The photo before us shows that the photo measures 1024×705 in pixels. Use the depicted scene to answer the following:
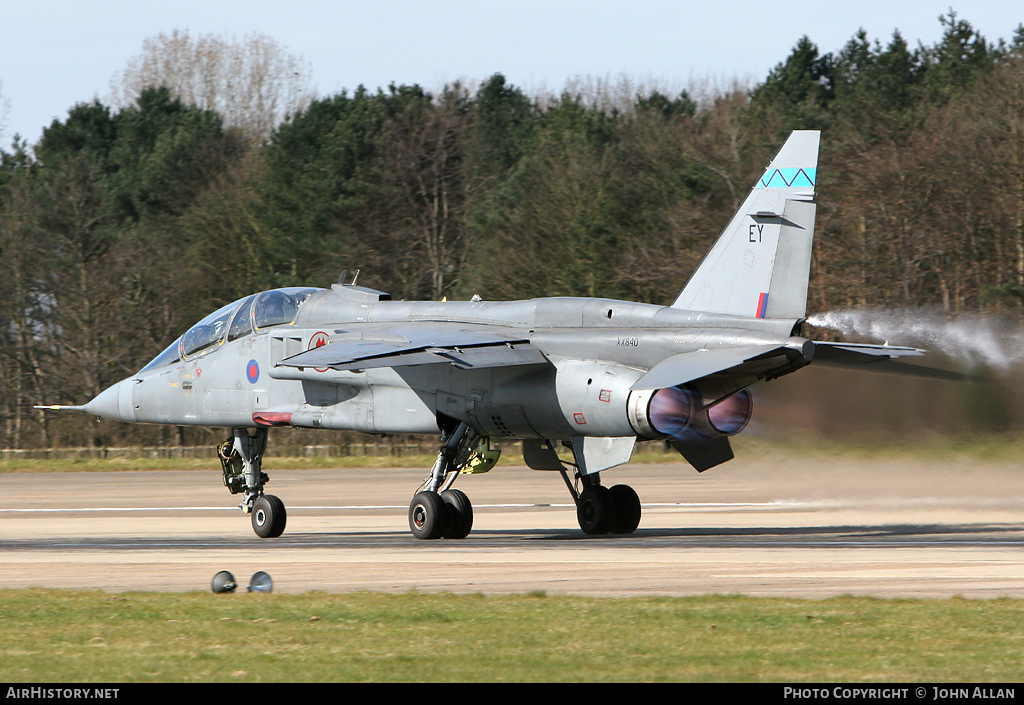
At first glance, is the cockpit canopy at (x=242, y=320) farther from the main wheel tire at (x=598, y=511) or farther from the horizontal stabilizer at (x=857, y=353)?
the horizontal stabilizer at (x=857, y=353)

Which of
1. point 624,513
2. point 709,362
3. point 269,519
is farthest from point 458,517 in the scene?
point 709,362

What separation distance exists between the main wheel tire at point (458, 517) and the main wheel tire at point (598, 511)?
77.3 inches

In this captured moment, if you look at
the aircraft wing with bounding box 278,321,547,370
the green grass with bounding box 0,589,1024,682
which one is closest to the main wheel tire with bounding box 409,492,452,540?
the aircraft wing with bounding box 278,321,547,370

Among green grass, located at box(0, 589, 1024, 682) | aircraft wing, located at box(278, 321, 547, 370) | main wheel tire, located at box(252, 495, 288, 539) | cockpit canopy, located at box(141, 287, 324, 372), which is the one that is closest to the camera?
green grass, located at box(0, 589, 1024, 682)

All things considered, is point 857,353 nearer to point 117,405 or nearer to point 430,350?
point 430,350

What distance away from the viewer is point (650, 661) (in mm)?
8250

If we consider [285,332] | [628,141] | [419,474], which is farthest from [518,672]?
[628,141]

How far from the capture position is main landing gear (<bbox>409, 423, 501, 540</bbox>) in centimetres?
1797

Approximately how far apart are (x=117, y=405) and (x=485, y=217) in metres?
33.9

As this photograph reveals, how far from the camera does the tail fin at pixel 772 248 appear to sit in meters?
16.8

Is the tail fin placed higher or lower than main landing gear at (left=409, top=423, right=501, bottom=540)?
higher

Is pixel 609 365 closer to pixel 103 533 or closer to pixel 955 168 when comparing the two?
pixel 103 533

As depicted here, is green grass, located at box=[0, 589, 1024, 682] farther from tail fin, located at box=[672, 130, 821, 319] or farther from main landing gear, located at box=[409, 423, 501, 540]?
tail fin, located at box=[672, 130, 821, 319]
